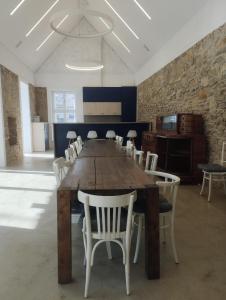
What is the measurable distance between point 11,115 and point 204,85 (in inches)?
243

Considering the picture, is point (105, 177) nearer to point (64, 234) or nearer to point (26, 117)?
point (64, 234)

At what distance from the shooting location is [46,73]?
11.8 m

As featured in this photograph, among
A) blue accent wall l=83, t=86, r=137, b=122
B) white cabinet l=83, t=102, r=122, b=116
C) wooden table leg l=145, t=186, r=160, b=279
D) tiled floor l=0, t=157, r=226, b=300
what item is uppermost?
blue accent wall l=83, t=86, r=137, b=122

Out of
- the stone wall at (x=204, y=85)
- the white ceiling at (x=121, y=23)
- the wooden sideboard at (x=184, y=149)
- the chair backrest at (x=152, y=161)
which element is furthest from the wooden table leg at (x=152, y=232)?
the white ceiling at (x=121, y=23)

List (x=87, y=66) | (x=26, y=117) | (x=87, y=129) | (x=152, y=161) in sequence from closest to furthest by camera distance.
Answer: (x=152, y=161), (x=87, y=66), (x=87, y=129), (x=26, y=117)

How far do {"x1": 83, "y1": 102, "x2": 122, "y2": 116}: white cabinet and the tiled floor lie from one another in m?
7.77

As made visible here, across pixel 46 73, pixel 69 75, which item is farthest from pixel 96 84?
pixel 46 73

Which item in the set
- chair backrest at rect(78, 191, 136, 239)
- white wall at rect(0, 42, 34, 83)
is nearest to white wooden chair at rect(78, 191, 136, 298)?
chair backrest at rect(78, 191, 136, 239)

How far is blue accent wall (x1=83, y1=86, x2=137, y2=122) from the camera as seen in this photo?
11.4 metres

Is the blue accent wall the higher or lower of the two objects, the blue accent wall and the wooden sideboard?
the higher

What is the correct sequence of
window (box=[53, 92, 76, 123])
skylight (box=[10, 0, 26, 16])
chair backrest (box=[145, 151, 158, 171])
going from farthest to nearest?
window (box=[53, 92, 76, 123]) < skylight (box=[10, 0, 26, 16]) < chair backrest (box=[145, 151, 158, 171])

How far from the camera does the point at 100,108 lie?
36.8 ft

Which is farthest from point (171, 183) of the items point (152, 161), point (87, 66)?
point (87, 66)

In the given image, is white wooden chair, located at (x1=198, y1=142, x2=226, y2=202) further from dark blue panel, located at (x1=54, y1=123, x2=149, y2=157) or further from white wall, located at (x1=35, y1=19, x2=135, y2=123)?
white wall, located at (x1=35, y1=19, x2=135, y2=123)
